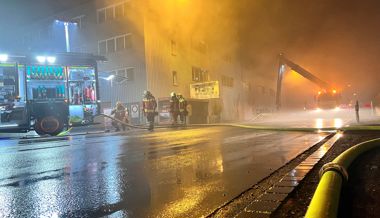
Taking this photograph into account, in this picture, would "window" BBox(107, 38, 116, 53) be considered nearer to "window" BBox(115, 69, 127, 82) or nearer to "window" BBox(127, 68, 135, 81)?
"window" BBox(115, 69, 127, 82)

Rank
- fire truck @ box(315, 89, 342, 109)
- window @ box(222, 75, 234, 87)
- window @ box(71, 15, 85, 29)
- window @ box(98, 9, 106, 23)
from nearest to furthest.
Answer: window @ box(98, 9, 106, 23), window @ box(71, 15, 85, 29), fire truck @ box(315, 89, 342, 109), window @ box(222, 75, 234, 87)

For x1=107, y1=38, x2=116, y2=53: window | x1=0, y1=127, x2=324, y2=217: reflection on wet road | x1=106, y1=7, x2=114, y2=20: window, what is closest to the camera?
x1=0, y1=127, x2=324, y2=217: reflection on wet road

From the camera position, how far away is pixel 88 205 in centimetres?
304

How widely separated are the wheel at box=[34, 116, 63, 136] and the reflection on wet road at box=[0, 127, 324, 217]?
18.5 feet

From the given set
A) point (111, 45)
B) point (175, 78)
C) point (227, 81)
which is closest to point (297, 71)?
point (227, 81)

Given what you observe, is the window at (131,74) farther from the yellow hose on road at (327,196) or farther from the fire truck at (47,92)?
the yellow hose on road at (327,196)

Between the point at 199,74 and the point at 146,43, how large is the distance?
24.7 feet

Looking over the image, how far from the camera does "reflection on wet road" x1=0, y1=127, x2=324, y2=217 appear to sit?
9.71 ft

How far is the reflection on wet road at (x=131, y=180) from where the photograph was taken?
2961 mm

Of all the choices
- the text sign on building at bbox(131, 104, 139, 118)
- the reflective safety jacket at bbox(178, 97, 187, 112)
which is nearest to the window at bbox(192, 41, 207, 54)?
the text sign on building at bbox(131, 104, 139, 118)

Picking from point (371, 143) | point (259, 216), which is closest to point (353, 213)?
point (259, 216)

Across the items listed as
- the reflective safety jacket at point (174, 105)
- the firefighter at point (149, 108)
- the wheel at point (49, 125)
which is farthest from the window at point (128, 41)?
the wheel at point (49, 125)

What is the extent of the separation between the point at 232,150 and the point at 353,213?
3.90 m

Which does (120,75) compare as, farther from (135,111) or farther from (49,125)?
(49,125)
